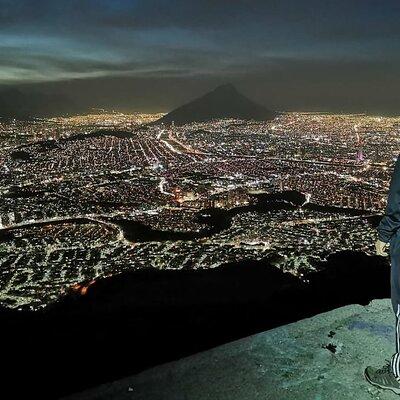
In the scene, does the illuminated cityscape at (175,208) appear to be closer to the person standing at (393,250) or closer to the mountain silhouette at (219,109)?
the person standing at (393,250)

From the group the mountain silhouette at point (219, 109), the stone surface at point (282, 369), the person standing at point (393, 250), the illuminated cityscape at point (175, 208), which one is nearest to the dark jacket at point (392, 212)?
the person standing at point (393, 250)

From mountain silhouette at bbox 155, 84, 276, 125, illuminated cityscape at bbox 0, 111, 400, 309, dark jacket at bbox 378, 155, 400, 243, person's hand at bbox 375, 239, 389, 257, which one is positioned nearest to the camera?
dark jacket at bbox 378, 155, 400, 243

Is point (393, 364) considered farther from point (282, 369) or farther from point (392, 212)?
point (392, 212)

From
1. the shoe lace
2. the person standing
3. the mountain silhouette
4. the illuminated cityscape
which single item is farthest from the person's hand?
the mountain silhouette

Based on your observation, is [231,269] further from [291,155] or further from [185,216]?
[291,155]

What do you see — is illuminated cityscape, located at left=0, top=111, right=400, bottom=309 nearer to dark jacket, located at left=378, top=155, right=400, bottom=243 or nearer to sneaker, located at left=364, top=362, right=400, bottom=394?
sneaker, located at left=364, top=362, right=400, bottom=394

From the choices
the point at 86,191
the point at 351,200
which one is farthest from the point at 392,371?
the point at 86,191

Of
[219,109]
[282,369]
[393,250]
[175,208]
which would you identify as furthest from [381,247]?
[219,109]
